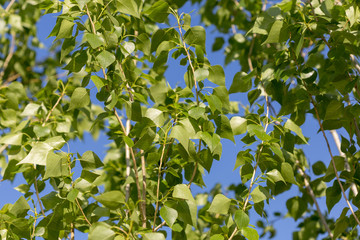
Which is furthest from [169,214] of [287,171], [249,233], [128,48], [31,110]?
[31,110]

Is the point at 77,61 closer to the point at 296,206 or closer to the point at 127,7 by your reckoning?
the point at 127,7

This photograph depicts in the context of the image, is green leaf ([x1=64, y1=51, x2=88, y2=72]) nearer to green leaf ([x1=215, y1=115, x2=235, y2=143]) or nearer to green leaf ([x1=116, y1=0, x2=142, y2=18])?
green leaf ([x1=116, y1=0, x2=142, y2=18])

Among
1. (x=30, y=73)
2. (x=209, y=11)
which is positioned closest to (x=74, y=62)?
(x=209, y=11)

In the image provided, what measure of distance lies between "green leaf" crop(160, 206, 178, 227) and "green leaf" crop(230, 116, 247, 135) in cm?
22

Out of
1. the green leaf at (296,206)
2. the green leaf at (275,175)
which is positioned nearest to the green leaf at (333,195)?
the green leaf at (275,175)

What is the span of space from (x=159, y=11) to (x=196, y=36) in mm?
103

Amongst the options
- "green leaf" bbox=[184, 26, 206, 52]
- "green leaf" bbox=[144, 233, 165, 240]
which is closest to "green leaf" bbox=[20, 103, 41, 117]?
"green leaf" bbox=[184, 26, 206, 52]

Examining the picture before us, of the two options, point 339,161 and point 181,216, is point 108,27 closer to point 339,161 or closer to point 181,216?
point 181,216

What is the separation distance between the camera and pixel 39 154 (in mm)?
816

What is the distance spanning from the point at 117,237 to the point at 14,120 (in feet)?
2.89

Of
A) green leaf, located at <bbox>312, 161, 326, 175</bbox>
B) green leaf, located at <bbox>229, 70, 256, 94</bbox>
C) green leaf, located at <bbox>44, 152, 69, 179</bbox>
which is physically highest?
green leaf, located at <bbox>229, 70, 256, 94</bbox>

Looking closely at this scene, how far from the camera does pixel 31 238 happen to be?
2.88 feet

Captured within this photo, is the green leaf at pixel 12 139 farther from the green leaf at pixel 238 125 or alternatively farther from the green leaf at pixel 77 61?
the green leaf at pixel 238 125

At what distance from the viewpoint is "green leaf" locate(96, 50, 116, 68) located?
80cm
